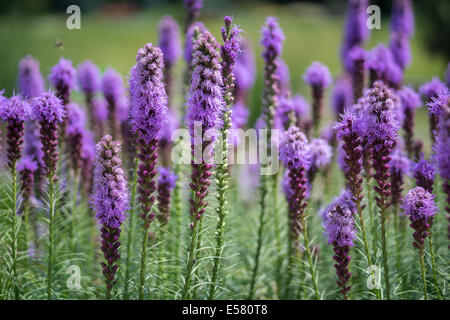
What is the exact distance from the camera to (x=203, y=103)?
290 cm

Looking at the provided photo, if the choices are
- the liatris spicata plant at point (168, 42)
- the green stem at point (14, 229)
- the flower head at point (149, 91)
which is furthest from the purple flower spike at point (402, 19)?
the green stem at point (14, 229)

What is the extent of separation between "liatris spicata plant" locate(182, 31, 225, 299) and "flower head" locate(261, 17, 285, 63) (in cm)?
149

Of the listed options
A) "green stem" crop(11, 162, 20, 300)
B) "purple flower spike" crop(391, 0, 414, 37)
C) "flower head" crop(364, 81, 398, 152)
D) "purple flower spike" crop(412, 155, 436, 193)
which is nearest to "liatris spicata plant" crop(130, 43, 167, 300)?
"green stem" crop(11, 162, 20, 300)

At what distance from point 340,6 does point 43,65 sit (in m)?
20.1

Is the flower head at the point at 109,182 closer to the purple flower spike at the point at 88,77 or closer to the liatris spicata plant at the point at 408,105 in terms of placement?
the purple flower spike at the point at 88,77

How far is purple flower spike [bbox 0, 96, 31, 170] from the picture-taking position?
329 centimetres

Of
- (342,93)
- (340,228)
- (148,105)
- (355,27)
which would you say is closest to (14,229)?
(148,105)

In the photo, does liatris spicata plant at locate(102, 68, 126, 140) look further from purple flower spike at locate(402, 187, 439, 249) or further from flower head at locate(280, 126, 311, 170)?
purple flower spike at locate(402, 187, 439, 249)

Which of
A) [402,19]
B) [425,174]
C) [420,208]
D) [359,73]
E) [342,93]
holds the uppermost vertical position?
[402,19]

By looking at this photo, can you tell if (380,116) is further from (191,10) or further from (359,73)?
(191,10)

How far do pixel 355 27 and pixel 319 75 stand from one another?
1653 mm

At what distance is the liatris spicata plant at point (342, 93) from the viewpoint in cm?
611
